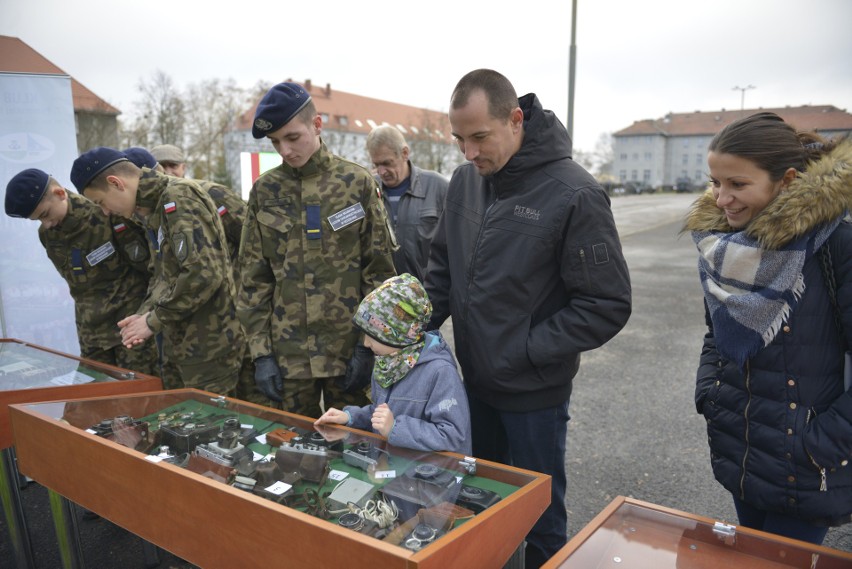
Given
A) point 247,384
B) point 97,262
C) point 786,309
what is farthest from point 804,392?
point 97,262

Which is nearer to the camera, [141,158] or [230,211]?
[141,158]

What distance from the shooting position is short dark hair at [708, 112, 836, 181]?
156 centimetres

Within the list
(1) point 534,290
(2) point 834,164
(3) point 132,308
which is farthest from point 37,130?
(2) point 834,164

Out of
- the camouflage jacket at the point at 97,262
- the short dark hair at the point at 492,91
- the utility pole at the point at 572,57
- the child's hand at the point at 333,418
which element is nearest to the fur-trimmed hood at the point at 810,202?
the short dark hair at the point at 492,91

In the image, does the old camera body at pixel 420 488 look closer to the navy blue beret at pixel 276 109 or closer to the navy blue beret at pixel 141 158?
the navy blue beret at pixel 276 109

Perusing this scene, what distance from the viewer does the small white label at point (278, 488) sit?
1587 mm

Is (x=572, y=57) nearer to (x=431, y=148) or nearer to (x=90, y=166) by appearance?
(x=90, y=166)

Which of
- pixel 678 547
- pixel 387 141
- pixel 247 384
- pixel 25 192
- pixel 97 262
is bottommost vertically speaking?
pixel 247 384

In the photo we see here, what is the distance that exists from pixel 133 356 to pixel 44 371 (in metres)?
0.82

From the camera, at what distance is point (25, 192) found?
339cm

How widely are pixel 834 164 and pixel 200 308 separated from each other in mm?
2838

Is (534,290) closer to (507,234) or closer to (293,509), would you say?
(507,234)

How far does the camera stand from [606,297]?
6.42 ft

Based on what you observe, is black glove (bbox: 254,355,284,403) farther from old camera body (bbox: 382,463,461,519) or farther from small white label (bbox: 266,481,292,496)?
old camera body (bbox: 382,463,461,519)
